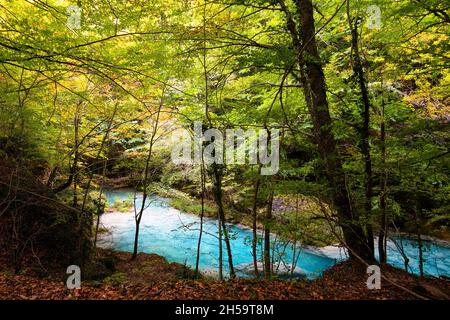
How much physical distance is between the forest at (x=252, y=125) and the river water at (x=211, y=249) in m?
0.20

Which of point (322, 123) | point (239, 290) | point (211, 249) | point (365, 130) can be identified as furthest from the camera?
point (211, 249)

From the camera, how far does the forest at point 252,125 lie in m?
3.98

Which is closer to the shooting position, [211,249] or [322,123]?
[322,123]

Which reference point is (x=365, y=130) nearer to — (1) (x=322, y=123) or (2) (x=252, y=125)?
(1) (x=322, y=123)

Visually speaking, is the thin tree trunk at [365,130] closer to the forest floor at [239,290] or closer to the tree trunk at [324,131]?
the tree trunk at [324,131]

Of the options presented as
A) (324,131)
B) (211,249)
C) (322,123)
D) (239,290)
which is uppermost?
(322,123)

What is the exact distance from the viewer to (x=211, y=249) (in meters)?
13.5

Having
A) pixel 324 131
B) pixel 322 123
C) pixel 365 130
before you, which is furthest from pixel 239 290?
pixel 365 130

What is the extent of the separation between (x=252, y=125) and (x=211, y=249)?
9980 mm

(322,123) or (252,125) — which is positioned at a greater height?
(322,123)

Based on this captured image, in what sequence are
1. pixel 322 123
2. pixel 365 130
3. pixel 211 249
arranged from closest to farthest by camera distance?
pixel 365 130 < pixel 322 123 < pixel 211 249
